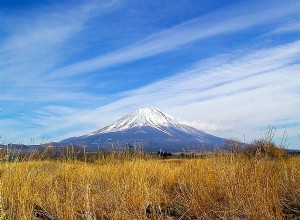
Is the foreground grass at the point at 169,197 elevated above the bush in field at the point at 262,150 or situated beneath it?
situated beneath

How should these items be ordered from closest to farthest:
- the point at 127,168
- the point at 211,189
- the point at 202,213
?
the point at 202,213 → the point at 211,189 → the point at 127,168

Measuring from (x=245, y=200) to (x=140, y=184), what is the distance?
179cm

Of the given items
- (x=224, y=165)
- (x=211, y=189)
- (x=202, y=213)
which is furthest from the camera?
(x=211, y=189)

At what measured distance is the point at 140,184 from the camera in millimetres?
6250

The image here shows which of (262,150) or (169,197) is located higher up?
(262,150)

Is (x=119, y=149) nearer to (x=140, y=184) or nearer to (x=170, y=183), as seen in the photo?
(x=170, y=183)

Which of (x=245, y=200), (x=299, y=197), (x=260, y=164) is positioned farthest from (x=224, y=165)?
→ (x=299, y=197)

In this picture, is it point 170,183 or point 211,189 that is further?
point 170,183

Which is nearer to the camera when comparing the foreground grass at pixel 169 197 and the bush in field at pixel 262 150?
the foreground grass at pixel 169 197

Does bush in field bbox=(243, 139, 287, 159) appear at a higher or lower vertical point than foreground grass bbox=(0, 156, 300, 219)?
higher

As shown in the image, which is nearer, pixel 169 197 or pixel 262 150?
pixel 169 197

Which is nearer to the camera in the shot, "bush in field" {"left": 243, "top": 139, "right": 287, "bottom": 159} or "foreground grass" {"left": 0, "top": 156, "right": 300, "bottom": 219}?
"foreground grass" {"left": 0, "top": 156, "right": 300, "bottom": 219}

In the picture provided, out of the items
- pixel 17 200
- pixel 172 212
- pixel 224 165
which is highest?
pixel 224 165

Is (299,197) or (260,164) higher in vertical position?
(260,164)
